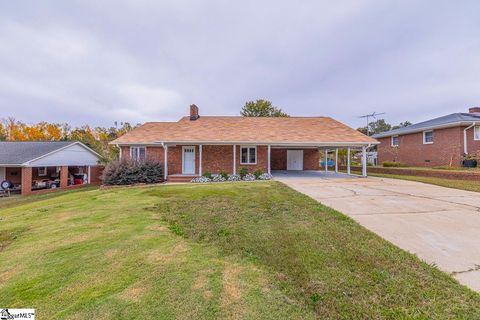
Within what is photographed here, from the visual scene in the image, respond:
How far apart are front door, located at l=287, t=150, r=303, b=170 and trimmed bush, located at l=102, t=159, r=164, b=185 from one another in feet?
40.6

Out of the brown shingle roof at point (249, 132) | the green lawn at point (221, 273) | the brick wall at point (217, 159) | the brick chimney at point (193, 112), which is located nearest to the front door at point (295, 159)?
the brown shingle roof at point (249, 132)

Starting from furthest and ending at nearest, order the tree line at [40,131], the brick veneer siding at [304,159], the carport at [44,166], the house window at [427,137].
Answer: the tree line at [40,131] < the brick veneer siding at [304,159] < the house window at [427,137] < the carport at [44,166]

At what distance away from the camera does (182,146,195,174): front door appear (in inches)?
680

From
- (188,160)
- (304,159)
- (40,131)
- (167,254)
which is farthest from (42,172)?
(304,159)

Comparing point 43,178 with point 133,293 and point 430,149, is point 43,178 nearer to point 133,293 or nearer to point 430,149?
point 133,293

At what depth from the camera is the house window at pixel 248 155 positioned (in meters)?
17.0

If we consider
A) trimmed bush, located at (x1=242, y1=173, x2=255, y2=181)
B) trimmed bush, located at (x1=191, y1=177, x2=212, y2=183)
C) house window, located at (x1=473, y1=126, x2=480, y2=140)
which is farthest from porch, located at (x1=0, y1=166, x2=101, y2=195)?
house window, located at (x1=473, y1=126, x2=480, y2=140)

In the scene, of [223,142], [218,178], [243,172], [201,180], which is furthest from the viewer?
[223,142]

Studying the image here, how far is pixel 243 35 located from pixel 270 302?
1570cm

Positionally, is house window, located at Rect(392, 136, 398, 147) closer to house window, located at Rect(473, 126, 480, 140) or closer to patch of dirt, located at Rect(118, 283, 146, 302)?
house window, located at Rect(473, 126, 480, 140)

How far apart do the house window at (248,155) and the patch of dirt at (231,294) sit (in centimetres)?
1383
